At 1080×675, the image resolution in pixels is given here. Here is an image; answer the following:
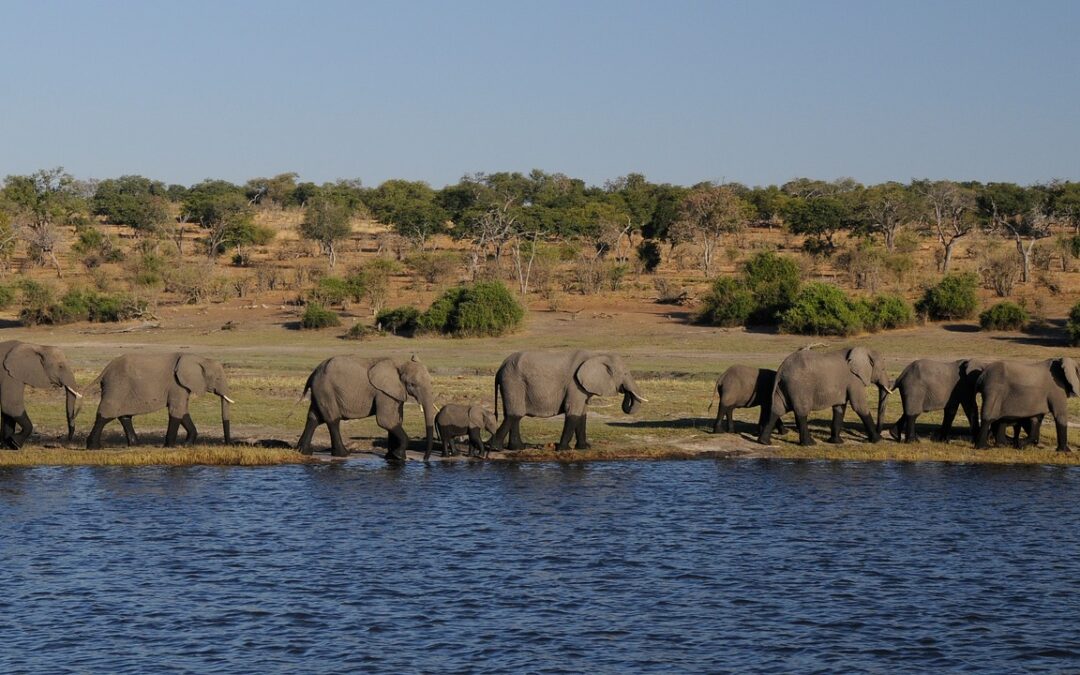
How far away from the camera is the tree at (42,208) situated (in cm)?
7400

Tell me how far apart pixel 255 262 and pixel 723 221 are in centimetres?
2462

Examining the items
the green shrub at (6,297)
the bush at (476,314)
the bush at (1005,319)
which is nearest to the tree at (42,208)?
the green shrub at (6,297)

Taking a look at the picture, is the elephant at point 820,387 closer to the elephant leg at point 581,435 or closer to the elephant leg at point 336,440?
the elephant leg at point 581,435

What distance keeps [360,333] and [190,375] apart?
2392cm

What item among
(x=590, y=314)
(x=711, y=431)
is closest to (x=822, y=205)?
(x=590, y=314)

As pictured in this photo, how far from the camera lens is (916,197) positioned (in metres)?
84.4

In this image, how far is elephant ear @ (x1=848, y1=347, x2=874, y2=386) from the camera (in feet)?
82.2

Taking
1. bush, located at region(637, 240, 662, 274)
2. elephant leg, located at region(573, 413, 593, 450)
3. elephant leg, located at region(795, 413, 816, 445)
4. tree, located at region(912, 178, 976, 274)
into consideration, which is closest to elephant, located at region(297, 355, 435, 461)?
elephant leg, located at region(573, 413, 593, 450)

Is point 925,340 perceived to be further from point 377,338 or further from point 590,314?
point 377,338

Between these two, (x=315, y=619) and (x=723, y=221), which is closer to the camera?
(x=315, y=619)

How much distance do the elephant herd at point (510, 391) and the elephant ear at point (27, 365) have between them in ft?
0.06

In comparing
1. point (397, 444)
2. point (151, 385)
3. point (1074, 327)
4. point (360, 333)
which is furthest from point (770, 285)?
point (151, 385)

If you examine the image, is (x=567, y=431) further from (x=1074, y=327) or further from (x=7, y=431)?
(x=1074, y=327)

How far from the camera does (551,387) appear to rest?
24031 millimetres
